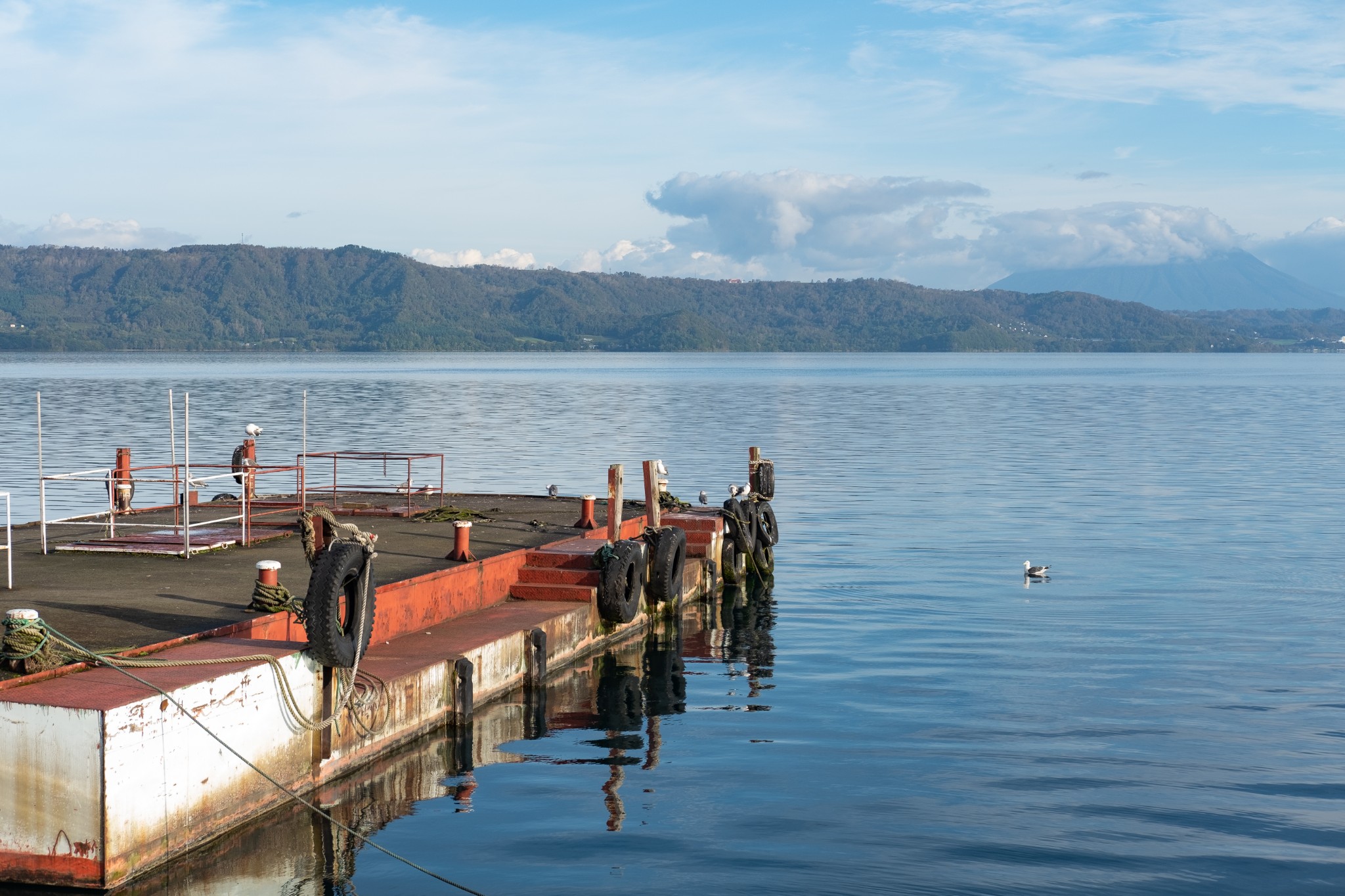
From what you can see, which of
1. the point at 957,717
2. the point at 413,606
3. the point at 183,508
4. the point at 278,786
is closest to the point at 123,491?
the point at 183,508

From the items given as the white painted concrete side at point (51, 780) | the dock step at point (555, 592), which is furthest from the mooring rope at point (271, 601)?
the dock step at point (555, 592)

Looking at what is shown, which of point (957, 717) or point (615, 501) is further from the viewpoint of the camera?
point (615, 501)

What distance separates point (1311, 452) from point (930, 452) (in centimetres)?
1607

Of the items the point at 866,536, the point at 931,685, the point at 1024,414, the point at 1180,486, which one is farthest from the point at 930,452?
the point at 931,685

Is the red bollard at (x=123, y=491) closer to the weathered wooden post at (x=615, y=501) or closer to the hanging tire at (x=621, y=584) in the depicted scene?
the weathered wooden post at (x=615, y=501)

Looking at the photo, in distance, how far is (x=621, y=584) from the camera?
18.8 metres

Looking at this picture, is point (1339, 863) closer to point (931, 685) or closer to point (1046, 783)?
point (1046, 783)

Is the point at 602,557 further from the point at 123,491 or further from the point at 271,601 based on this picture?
the point at 123,491

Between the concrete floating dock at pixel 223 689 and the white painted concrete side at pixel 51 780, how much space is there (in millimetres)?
10

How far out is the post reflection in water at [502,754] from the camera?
10.4 m

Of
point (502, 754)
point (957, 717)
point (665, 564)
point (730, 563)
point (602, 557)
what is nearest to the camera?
point (502, 754)

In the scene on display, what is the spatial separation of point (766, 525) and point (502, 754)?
1371 centimetres

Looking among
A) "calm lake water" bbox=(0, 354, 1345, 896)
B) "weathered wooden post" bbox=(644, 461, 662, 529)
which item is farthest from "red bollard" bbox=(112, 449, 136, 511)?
"weathered wooden post" bbox=(644, 461, 662, 529)

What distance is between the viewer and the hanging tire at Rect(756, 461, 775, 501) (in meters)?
29.0
